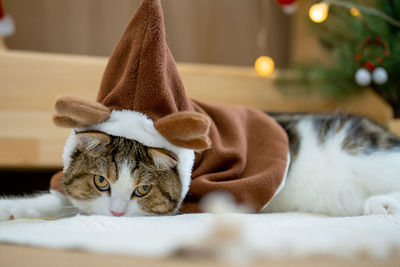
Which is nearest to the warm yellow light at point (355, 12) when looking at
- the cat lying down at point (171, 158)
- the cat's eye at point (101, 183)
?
the cat lying down at point (171, 158)

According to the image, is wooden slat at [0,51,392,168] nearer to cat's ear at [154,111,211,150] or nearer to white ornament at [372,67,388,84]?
white ornament at [372,67,388,84]

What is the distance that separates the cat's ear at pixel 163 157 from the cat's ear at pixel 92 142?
0.11 metres

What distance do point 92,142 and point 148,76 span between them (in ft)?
0.67

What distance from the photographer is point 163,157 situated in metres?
0.84

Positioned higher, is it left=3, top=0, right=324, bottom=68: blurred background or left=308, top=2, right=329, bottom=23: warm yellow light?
left=308, top=2, right=329, bottom=23: warm yellow light

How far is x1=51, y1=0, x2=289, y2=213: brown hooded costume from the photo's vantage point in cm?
79

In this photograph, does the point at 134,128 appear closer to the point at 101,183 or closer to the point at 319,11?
the point at 101,183

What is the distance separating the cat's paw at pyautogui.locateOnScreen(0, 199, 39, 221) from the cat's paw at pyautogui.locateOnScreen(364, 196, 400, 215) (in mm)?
871

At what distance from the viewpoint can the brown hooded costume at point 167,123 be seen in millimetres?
792

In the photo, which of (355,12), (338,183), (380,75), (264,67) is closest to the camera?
(338,183)

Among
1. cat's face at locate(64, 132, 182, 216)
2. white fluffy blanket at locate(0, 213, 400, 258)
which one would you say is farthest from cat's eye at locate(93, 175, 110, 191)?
white fluffy blanket at locate(0, 213, 400, 258)

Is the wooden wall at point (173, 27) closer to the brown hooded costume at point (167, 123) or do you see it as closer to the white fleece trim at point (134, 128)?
the brown hooded costume at point (167, 123)

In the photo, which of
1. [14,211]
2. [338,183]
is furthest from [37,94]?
[338,183]

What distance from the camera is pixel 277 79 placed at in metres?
1.89
